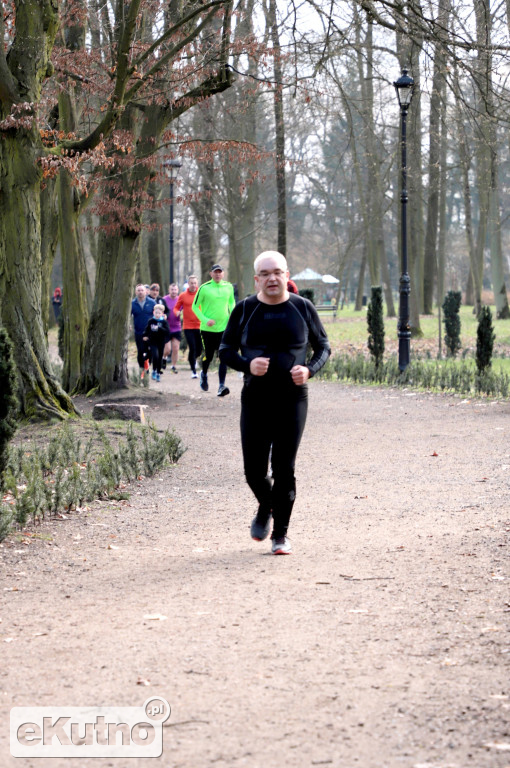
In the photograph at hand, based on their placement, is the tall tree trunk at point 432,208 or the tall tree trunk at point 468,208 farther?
the tall tree trunk at point 432,208

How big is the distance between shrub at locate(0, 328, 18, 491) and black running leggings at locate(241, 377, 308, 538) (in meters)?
1.45

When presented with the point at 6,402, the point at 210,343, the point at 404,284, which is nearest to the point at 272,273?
the point at 6,402

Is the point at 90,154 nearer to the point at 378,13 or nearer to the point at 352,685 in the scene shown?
the point at 378,13

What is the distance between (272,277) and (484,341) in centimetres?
1168

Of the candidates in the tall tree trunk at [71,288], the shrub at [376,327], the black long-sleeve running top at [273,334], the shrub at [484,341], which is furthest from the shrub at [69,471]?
the shrub at [376,327]

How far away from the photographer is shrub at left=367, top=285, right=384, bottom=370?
20531mm

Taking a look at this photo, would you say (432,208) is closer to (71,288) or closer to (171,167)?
(171,167)

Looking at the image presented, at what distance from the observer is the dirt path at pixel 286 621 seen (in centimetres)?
350

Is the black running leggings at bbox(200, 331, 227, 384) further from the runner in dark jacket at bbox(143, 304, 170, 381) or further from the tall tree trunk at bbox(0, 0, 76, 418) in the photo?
the tall tree trunk at bbox(0, 0, 76, 418)

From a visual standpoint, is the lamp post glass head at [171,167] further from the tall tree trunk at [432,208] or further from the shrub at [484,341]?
the tall tree trunk at [432,208]

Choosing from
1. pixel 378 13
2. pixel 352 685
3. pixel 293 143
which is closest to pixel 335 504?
pixel 352 685

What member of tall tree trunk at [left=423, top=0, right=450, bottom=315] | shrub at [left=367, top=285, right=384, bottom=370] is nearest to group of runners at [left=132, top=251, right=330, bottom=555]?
shrub at [left=367, top=285, right=384, bottom=370]

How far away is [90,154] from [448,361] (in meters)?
11.9

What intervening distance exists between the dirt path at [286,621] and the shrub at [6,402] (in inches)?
28.6
